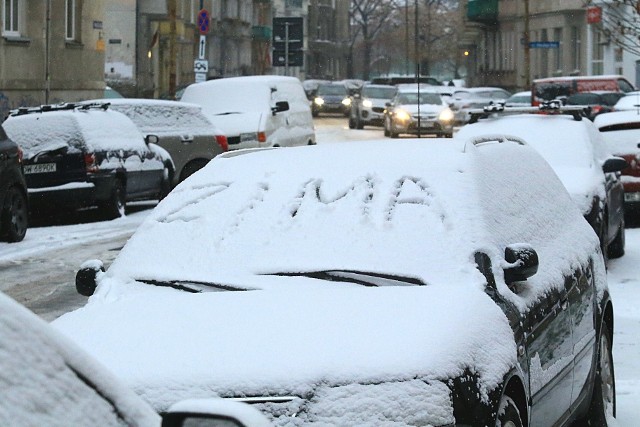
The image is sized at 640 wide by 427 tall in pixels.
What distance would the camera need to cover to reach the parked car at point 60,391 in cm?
206

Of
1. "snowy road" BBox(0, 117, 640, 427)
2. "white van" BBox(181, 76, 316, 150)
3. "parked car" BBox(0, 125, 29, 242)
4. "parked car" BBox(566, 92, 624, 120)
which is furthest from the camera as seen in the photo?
"parked car" BBox(566, 92, 624, 120)

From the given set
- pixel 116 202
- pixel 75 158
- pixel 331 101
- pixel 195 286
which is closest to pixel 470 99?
pixel 331 101

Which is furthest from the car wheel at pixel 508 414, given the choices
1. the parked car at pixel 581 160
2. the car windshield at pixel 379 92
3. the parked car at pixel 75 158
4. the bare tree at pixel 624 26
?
the car windshield at pixel 379 92

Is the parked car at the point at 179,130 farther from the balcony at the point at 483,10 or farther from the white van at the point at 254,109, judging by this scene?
the balcony at the point at 483,10

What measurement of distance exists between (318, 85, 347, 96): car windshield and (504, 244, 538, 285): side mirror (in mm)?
60620

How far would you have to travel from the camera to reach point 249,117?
27125 millimetres

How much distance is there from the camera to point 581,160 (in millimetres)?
14180

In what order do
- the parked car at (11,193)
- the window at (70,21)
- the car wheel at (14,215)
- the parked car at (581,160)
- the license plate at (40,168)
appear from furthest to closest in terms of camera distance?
the window at (70,21) → the license plate at (40,168) → the car wheel at (14,215) → the parked car at (11,193) → the parked car at (581,160)

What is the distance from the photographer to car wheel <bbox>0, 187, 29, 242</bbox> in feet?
54.5

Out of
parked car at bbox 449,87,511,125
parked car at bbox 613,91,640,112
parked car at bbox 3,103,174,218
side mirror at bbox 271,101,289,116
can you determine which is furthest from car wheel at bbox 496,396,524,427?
parked car at bbox 449,87,511,125

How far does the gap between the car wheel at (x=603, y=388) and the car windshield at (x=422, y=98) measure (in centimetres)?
3819

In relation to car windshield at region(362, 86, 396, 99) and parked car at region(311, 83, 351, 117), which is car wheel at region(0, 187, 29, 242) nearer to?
car windshield at region(362, 86, 396, 99)

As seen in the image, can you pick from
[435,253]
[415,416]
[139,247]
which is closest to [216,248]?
[139,247]

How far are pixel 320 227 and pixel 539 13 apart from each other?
→ 71.2 m
